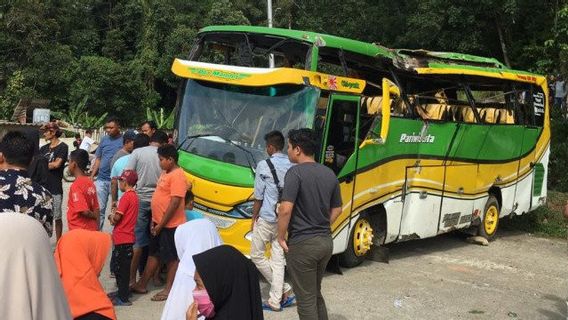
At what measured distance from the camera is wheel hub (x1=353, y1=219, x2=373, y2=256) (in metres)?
8.54

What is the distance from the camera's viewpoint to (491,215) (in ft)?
37.8

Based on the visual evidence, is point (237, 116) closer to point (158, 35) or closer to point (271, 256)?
point (271, 256)

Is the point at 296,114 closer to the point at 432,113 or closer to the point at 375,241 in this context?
the point at 375,241

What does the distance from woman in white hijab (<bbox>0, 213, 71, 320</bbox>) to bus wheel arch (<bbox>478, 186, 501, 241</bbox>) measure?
973cm

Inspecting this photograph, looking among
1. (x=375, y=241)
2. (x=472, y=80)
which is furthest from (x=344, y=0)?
(x=375, y=241)

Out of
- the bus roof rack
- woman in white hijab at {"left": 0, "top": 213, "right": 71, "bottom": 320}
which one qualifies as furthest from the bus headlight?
woman in white hijab at {"left": 0, "top": 213, "right": 71, "bottom": 320}

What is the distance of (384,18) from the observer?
29141mm

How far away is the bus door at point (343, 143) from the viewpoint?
24.8ft

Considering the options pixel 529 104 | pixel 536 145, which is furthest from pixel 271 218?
pixel 536 145

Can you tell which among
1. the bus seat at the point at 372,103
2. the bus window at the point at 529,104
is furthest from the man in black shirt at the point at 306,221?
the bus window at the point at 529,104

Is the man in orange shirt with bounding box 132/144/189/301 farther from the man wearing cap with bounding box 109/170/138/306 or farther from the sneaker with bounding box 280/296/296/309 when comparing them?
the sneaker with bounding box 280/296/296/309

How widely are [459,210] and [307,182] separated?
6.10 meters

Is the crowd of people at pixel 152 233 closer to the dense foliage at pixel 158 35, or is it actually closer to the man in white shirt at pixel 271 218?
the man in white shirt at pixel 271 218

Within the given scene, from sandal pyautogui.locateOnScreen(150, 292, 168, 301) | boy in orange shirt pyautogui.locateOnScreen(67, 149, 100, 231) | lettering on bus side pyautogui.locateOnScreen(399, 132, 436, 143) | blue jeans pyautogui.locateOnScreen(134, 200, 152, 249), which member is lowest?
sandal pyautogui.locateOnScreen(150, 292, 168, 301)
